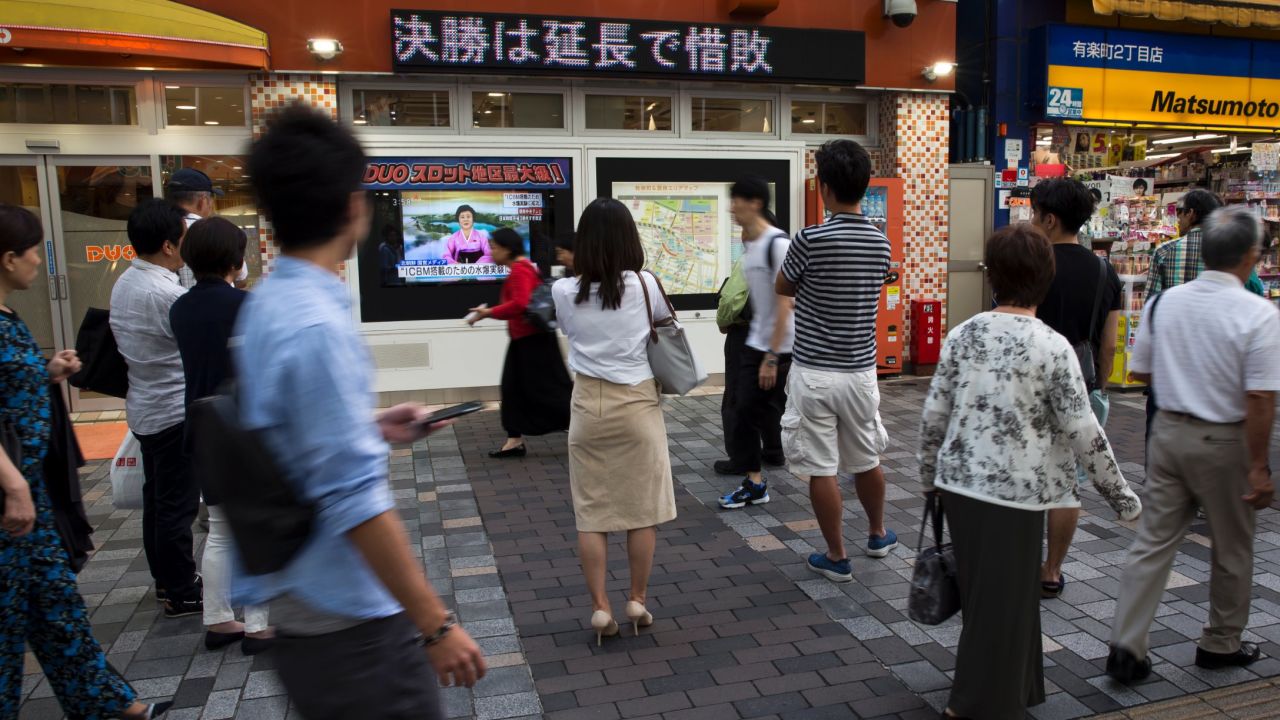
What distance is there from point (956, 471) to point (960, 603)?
0.48 metres

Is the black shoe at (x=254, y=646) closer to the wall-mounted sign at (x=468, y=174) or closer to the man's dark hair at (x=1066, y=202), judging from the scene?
the man's dark hair at (x=1066, y=202)

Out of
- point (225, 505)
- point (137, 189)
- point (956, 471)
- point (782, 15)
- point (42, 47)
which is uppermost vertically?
point (782, 15)

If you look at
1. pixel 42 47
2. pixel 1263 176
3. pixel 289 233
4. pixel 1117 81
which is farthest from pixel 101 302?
pixel 1263 176

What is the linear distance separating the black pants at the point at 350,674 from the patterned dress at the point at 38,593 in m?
1.56

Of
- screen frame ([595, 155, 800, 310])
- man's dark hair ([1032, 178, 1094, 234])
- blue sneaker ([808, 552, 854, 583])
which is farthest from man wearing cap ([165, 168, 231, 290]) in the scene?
screen frame ([595, 155, 800, 310])

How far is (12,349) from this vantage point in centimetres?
292

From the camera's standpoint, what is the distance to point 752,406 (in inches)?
232

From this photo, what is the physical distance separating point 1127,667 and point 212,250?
3.85 m

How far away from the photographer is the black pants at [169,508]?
4.12 meters

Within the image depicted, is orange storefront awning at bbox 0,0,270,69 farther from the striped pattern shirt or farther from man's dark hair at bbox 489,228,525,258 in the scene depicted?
the striped pattern shirt

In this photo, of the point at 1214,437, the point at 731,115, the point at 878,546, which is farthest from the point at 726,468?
the point at 731,115

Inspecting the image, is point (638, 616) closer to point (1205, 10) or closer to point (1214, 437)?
point (1214, 437)

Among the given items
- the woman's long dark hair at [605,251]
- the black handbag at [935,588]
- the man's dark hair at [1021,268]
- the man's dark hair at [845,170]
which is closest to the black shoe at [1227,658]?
the black handbag at [935,588]

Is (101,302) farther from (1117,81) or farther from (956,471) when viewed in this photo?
(1117,81)
